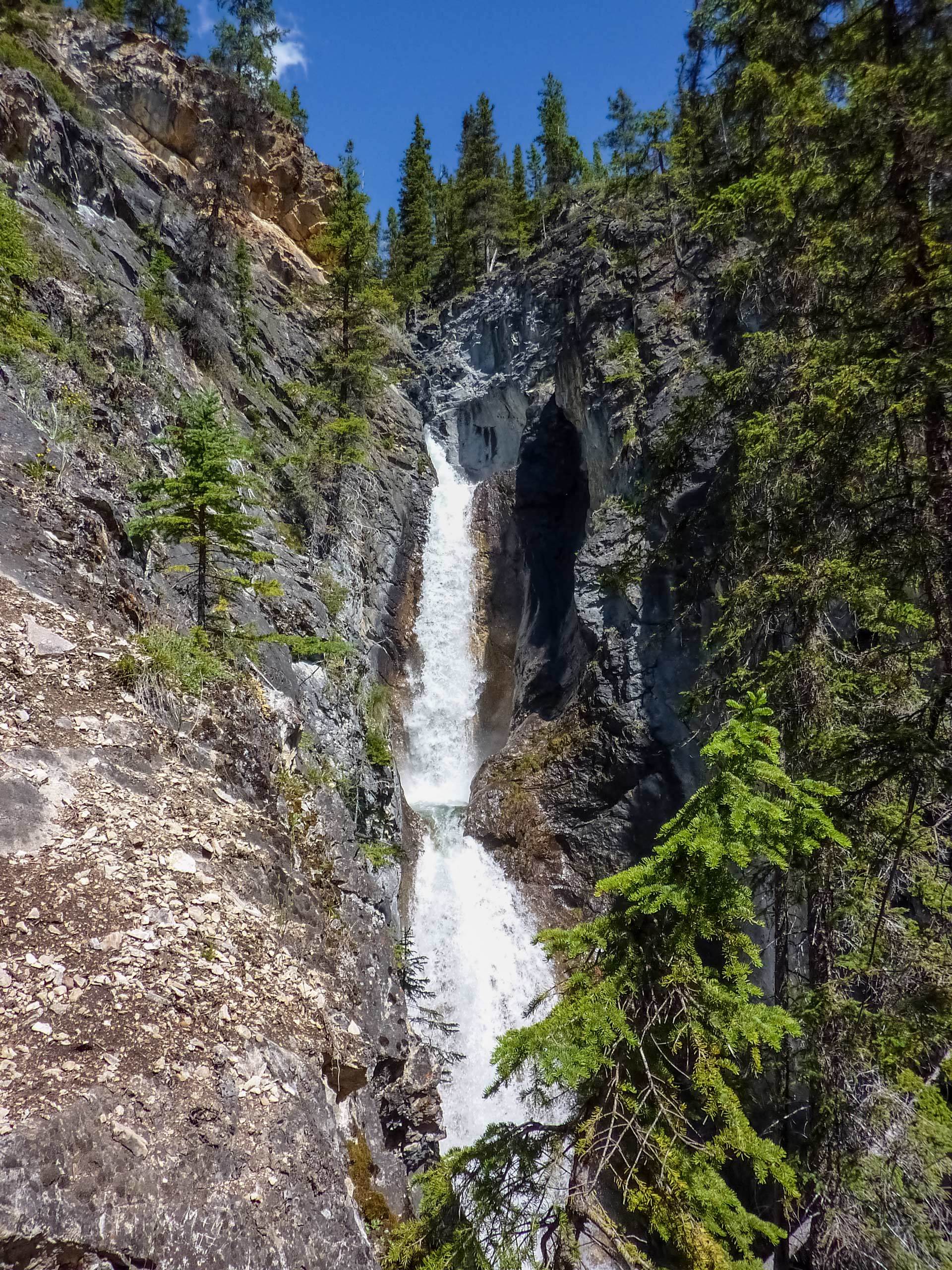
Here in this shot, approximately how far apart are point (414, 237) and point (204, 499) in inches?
1362

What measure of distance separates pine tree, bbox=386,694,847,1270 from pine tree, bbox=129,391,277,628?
18.7 feet

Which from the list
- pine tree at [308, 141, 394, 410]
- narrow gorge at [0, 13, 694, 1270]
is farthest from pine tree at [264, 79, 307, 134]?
pine tree at [308, 141, 394, 410]

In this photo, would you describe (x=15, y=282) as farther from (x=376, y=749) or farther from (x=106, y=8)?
(x=106, y=8)

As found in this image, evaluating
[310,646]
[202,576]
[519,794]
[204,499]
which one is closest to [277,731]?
[310,646]

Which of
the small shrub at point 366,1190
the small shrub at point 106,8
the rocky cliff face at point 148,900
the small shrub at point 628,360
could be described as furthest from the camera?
the small shrub at point 106,8

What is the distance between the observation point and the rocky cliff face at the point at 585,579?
15781 mm

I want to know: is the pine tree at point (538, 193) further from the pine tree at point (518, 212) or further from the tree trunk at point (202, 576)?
the tree trunk at point (202, 576)

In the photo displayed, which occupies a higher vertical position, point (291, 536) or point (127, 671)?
point (291, 536)

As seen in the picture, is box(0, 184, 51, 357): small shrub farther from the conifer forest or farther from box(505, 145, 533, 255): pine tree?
box(505, 145, 533, 255): pine tree

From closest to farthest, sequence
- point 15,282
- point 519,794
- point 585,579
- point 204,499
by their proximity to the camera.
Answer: point 204,499
point 15,282
point 519,794
point 585,579

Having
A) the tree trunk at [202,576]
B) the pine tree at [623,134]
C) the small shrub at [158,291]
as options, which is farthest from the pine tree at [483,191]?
the tree trunk at [202,576]

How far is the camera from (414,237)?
1364 inches

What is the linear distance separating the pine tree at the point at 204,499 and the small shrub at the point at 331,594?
296 inches

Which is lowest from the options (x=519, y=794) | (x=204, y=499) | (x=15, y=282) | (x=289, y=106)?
(x=519, y=794)
